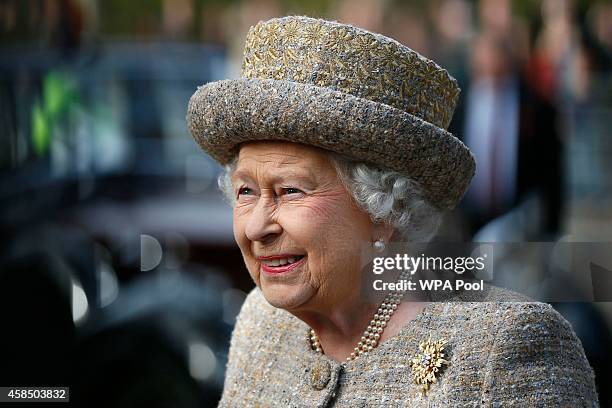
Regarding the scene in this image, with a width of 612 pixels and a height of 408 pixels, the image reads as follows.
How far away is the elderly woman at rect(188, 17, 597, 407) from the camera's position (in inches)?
76.2

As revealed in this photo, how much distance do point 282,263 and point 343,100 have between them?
1.26 ft

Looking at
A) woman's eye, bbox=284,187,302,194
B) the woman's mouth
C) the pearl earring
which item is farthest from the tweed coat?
woman's eye, bbox=284,187,302,194

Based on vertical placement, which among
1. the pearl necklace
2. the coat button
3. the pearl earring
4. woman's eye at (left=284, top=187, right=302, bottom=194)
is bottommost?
the coat button

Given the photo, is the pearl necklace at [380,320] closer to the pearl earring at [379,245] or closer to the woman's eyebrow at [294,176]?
the pearl earring at [379,245]

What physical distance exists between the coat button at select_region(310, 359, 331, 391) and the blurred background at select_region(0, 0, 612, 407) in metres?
2.34

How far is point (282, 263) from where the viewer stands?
2.07 metres

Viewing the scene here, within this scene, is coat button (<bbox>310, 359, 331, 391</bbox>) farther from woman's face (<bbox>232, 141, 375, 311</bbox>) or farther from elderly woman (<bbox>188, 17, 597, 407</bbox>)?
woman's face (<bbox>232, 141, 375, 311</bbox>)

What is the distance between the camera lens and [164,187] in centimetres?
474

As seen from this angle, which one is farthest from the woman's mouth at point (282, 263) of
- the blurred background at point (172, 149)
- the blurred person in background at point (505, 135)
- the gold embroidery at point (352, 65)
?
the blurred person in background at point (505, 135)

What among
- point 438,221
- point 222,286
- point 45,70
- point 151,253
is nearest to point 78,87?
point 45,70

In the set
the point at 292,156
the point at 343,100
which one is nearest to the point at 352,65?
the point at 343,100

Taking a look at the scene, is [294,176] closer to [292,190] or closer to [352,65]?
[292,190]

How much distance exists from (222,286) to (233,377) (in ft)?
7.32

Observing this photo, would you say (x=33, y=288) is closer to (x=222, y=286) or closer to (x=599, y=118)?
(x=222, y=286)
